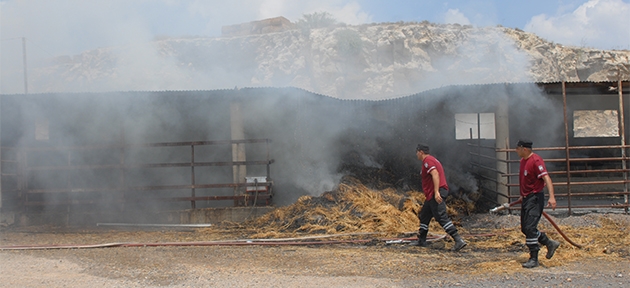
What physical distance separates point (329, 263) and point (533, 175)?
98.1 inches

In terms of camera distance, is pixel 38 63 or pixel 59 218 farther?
pixel 38 63

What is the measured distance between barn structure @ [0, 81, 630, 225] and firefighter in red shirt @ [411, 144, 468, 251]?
317 cm

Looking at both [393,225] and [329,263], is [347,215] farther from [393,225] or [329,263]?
[329,263]

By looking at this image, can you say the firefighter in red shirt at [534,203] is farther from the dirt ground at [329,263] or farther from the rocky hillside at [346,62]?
the rocky hillside at [346,62]

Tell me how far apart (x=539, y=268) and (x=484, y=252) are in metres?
0.98

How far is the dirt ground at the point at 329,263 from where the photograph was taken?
443 centimetres

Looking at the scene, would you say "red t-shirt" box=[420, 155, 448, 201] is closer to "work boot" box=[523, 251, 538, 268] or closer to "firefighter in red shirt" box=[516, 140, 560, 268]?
"firefighter in red shirt" box=[516, 140, 560, 268]

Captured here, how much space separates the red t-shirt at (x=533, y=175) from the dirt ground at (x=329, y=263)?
820mm

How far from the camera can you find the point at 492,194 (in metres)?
10.6

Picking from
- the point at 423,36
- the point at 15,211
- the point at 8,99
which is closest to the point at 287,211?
the point at 15,211

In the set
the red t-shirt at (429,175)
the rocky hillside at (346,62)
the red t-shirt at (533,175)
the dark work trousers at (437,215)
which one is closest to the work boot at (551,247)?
the red t-shirt at (533,175)

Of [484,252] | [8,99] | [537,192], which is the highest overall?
[8,99]

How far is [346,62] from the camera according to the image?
90.0ft

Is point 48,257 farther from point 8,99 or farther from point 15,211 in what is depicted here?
point 8,99
